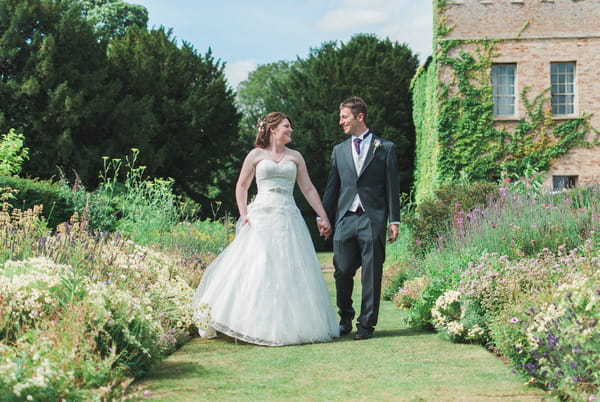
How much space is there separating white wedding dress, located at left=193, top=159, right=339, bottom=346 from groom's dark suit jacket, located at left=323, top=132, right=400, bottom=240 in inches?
19.3

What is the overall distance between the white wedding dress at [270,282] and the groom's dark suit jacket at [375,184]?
1.61ft

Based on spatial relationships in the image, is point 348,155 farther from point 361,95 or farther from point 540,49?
point 361,95

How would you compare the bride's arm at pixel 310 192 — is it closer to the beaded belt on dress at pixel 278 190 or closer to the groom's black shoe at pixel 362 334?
the beaded belt on dress at pixel 278 190

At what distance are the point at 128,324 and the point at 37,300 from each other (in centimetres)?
58

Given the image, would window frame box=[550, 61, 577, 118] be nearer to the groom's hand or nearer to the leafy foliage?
the leafy foliage

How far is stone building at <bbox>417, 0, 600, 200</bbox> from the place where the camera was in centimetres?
2002

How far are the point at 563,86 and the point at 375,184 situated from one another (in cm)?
1658

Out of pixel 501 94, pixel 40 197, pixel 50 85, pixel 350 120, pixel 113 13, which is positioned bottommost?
pixel 40 197

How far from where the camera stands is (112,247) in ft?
20.1

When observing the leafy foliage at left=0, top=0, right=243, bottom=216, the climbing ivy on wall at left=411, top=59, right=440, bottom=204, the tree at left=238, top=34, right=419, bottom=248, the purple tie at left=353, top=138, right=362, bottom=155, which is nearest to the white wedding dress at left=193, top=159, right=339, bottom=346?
the purple tie at left=353, top=138, right=362, bottom=155

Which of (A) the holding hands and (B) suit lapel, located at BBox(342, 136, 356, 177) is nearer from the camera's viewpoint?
(B) suit lapel, located at BBox(342, 136, 356, 177)

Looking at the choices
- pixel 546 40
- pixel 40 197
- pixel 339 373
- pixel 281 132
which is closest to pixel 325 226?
pixel 281 132

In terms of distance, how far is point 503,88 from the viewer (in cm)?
2042

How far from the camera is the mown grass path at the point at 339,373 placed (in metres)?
3.80
